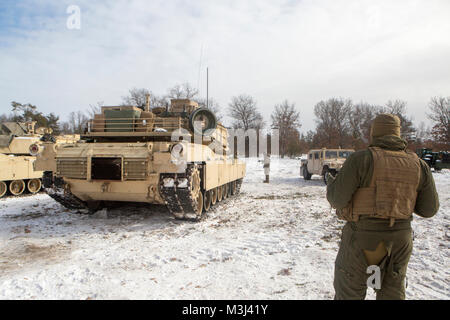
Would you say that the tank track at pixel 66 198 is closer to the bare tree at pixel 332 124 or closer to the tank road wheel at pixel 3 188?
the tank road wheel at pixel 3 188

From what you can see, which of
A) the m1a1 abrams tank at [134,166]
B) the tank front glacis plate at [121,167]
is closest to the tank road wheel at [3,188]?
the m1a1 abrams tank at [134,166]

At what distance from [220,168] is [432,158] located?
690 inches

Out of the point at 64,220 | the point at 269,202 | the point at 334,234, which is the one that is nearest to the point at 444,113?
the point at 269,202

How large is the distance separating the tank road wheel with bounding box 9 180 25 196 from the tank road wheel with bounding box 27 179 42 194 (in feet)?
0.94

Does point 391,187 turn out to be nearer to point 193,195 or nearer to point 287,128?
point 193,195

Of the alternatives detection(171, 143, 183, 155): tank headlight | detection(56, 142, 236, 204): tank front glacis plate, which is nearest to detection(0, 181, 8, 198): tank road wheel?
detection(56, 142, 236, 204): tank front glacis plate

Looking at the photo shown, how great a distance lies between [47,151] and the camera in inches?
286

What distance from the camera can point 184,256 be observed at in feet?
16.0

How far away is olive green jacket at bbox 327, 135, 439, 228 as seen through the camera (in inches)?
98.0

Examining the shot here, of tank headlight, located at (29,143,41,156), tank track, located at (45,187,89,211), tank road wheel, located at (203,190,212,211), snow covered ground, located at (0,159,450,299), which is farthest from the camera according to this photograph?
tank road wheel, located at (203,190,212,211)

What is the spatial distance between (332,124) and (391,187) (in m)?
49.4

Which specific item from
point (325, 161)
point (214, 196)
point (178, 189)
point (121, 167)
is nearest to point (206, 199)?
point (214, 196)

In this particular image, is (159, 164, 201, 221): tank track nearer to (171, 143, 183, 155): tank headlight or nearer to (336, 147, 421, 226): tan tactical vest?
(171, 143, 183, 155): tank headlight

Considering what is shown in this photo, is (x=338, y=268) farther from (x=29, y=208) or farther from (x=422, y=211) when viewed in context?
(x=29, y=208)
